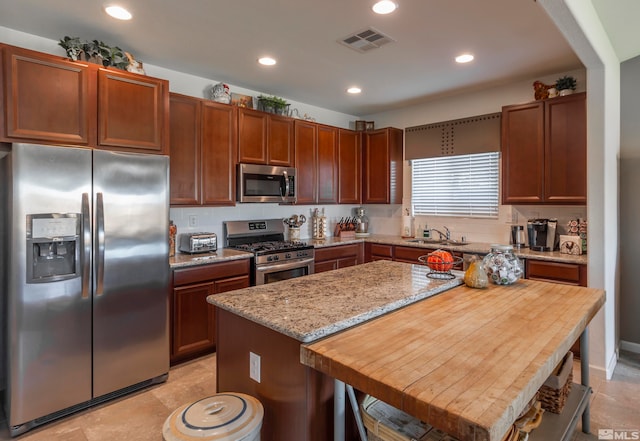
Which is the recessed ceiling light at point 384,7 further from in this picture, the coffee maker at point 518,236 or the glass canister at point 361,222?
the glass canister at point 361,222

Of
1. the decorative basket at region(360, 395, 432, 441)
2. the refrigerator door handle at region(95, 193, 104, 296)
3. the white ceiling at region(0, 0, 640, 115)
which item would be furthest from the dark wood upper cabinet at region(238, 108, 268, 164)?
the decorative basket at region(360, 395, 432, 441)

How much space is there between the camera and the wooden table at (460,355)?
2.93 feet

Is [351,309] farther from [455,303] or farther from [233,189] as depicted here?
[233,189]

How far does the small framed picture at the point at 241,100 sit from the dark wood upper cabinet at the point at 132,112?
1.04m

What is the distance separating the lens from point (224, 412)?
4.59 feet

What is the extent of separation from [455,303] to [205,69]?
121 inches

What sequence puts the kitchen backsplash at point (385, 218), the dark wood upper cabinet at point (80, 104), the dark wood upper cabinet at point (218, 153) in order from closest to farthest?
the dark wood upper cabinet at point (80, 104)
the dark wood upper cabinet at point (218, 153)
the kitchen backsplash at point (385, 218)

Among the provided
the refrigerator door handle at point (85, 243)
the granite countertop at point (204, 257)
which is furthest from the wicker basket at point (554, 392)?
the refrigerator door handle at point (85, 243)

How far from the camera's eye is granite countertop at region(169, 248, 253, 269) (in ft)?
9.77

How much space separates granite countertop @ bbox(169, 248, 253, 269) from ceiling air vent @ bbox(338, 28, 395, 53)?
6.73 ft

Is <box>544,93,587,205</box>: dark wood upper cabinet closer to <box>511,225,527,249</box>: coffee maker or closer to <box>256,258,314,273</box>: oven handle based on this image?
<box>511,225,527,249</box>: coffee maker

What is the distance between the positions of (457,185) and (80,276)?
3.94m

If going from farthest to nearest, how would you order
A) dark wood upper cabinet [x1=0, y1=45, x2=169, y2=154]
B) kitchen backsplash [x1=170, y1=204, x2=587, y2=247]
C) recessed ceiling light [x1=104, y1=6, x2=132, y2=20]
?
1. kitchen backsplash [x1=170, y1=204, x2=587, y2=247]
2. recessed ceiling light [x1=104, y1=6, x2=132, y2=20]
3. dark wood upper cabinet [x1=0, y1=45, x2=169, y2=154]

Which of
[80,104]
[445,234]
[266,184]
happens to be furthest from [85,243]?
[445,234]
